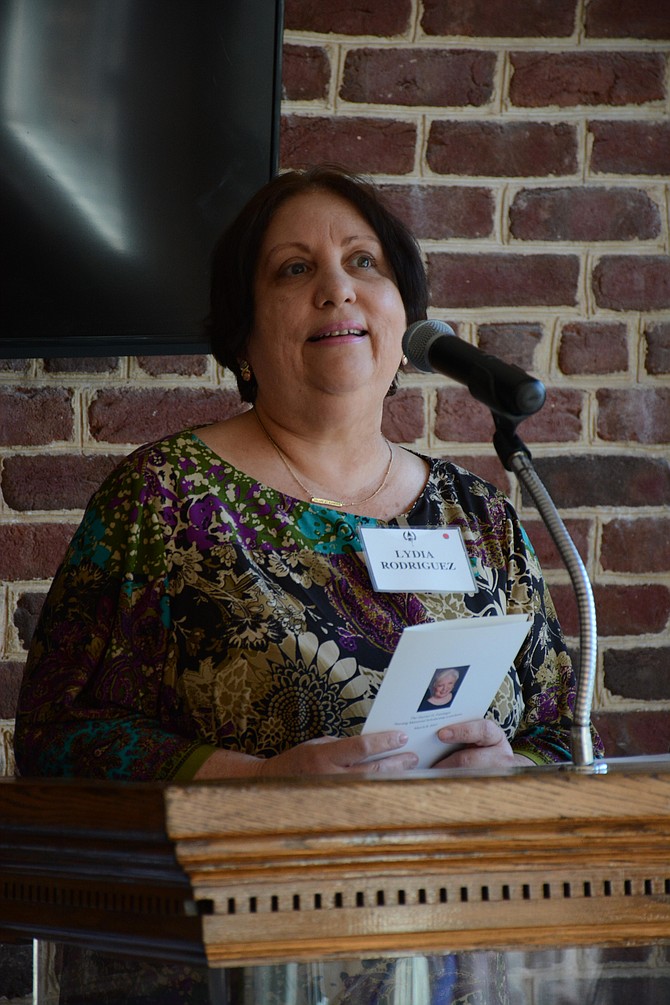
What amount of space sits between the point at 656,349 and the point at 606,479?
0.85ft

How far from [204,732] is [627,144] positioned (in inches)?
54.5

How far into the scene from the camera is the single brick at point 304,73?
2.15 metres

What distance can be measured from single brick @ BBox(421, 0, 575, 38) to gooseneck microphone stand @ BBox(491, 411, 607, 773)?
1.32 metres

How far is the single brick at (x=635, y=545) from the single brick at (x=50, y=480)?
89cm

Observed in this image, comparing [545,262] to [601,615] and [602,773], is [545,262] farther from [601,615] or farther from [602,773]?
[602,773]

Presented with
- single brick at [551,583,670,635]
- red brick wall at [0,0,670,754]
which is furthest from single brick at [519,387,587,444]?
single brick at [551,583,670,635]

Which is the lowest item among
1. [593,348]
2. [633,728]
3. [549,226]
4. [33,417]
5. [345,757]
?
[633,728]

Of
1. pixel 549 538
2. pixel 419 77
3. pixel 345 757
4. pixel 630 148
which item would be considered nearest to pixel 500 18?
pixel 419 77

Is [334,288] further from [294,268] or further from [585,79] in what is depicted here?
[585,79]

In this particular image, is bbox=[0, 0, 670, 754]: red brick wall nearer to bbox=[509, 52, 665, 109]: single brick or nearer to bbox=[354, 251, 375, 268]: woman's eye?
bbox=[509, 52, 665, 109]: single brick

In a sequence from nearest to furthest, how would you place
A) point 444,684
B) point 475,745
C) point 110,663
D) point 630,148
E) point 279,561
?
point 444,684
point 475,745
point 110,663
point 279,561
point 630,148

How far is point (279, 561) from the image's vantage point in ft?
5.33

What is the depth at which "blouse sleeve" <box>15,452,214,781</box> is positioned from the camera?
1.40m

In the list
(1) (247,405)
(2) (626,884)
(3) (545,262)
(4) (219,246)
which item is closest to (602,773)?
(2) (626,884)
